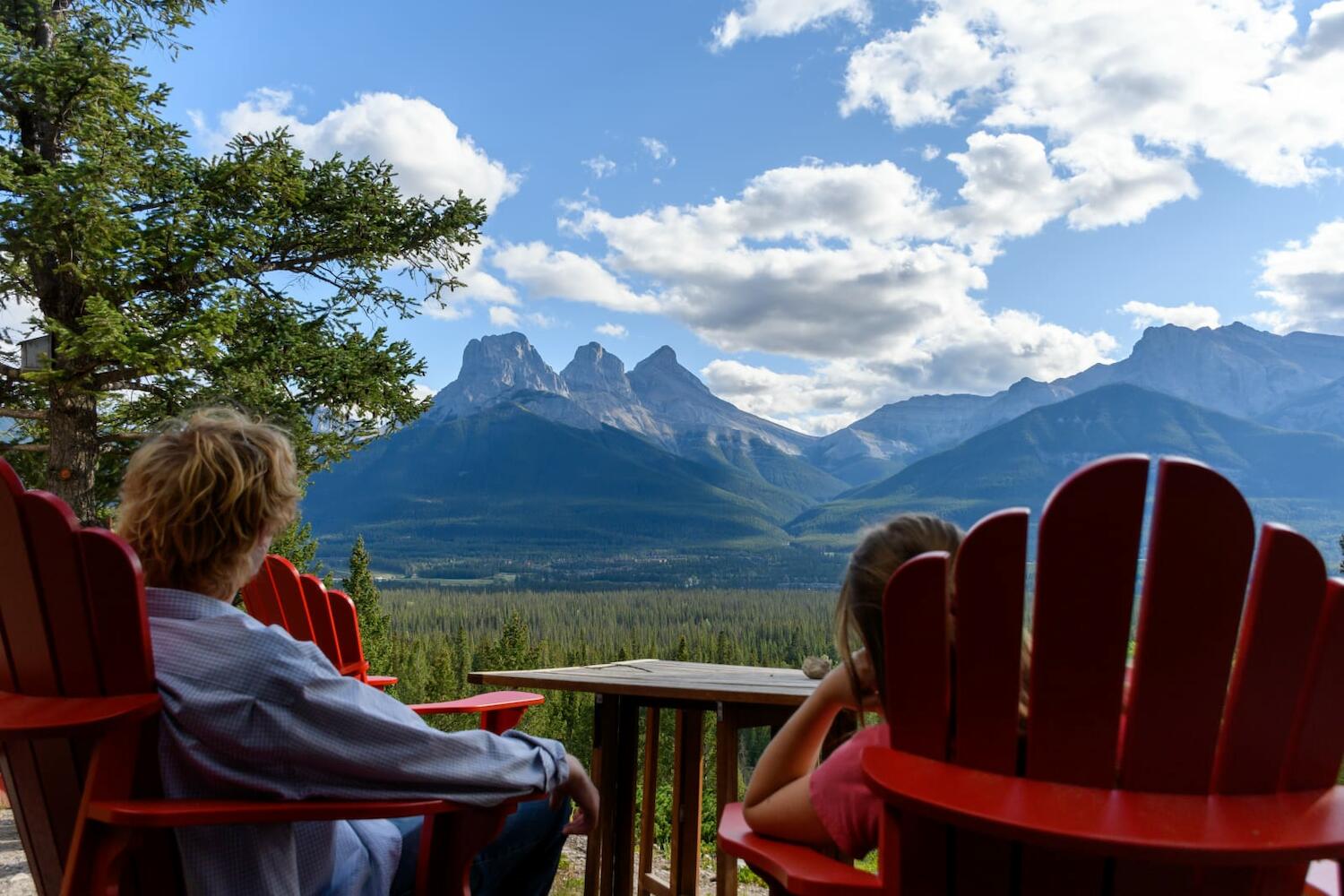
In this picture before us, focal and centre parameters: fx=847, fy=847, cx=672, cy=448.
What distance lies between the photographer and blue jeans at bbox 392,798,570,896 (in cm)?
173

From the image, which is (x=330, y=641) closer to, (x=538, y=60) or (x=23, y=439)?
(x=23, y=439)

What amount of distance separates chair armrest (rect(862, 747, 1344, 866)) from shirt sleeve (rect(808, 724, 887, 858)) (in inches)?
10.7

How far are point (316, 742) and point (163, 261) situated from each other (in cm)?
1069

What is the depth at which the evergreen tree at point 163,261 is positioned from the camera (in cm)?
907

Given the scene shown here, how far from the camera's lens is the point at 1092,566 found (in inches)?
38.9

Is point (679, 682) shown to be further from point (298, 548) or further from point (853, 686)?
point (298, 548)

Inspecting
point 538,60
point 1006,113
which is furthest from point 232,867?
point 1006,113

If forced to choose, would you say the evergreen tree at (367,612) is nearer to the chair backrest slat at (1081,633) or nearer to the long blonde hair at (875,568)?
the long blonde hair at (875,568)

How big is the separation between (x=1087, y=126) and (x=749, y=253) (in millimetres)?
71653

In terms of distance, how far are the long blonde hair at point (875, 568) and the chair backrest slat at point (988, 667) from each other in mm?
197

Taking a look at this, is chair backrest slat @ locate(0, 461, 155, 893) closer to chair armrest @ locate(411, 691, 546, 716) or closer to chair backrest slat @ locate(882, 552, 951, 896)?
chair armrest @ locate(411, 691, 546, 716)

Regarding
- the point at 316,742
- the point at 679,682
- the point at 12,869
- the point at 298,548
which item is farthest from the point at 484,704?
the point at 298,548

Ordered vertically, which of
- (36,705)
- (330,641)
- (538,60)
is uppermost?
(538,60)

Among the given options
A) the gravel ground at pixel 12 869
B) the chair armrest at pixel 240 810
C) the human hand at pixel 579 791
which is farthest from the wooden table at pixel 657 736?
the gravel ground at pixel 12 869
